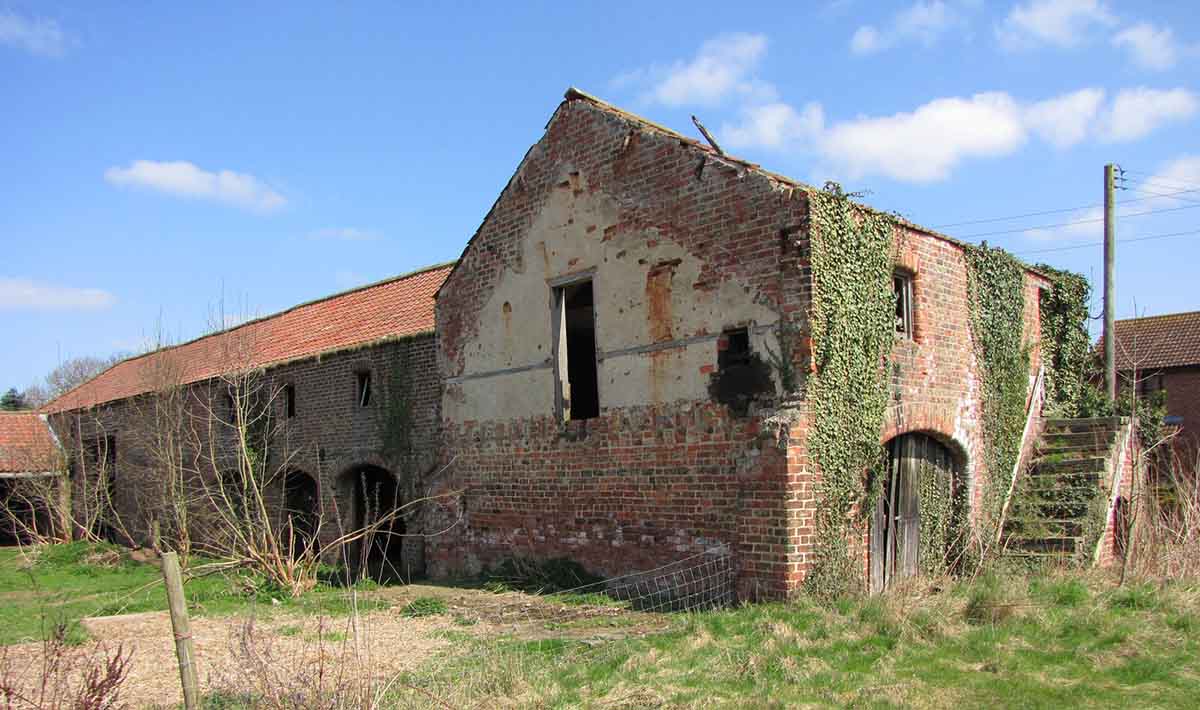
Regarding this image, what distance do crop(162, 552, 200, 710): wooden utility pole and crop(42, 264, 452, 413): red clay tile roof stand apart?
10.3m

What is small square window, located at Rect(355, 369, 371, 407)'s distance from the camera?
1693cm

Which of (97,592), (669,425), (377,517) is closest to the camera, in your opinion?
(669,425)

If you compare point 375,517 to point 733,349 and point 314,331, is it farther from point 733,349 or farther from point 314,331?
point 733,349

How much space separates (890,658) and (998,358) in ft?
22.4

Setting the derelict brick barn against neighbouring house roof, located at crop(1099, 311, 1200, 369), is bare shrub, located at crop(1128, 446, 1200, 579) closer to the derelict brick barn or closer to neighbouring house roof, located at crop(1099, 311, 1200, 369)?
the derelict brick barn

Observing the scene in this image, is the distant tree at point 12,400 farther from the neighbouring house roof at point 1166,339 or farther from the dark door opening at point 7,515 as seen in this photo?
the neighbouring house roof at point 1166,339

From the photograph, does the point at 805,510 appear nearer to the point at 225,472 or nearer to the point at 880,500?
the point at 880,500

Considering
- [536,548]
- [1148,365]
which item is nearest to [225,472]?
[536,548]

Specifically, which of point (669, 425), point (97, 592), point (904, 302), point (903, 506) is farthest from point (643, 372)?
point (97, 592)

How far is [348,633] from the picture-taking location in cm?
936

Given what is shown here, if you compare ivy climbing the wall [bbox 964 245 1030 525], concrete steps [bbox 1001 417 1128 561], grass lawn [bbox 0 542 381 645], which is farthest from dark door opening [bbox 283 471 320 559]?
concrete steps [bbox 1001 417 1128 561]

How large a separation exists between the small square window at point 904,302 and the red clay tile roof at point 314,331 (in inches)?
305

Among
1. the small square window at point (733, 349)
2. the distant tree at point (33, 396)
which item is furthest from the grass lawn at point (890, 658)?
the distant tree at point (33, 396)

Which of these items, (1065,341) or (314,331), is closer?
(1065,341)
